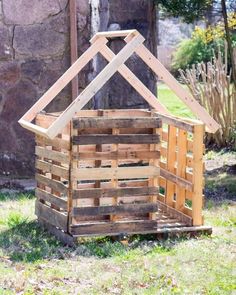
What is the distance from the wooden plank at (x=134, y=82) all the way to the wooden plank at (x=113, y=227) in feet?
3.87

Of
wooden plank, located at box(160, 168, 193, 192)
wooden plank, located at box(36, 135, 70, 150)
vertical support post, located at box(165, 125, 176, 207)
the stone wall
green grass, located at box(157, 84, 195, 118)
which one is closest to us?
wooden plank, located at box(36, 135, 70, 150)

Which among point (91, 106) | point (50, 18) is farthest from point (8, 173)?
point (50, 18)

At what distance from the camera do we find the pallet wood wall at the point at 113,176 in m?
5.65

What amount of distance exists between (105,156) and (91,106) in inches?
107

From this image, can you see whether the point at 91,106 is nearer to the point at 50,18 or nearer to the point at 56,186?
the point at 50,18

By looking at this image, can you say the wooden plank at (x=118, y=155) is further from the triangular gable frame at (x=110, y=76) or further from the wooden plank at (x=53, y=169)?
the triangular gable frame at (x=110, y=76)

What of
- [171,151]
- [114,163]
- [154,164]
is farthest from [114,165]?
[171,151]

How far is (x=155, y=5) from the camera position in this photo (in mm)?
10383

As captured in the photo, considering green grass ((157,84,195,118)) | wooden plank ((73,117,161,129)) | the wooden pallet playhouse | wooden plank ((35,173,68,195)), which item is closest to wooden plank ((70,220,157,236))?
the wooden pallet playhouse

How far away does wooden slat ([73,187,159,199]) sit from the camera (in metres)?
5.64

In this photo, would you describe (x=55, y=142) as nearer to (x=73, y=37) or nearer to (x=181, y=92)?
(x=181, y=92)

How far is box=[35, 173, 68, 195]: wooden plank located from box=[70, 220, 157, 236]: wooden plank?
0.99 ft

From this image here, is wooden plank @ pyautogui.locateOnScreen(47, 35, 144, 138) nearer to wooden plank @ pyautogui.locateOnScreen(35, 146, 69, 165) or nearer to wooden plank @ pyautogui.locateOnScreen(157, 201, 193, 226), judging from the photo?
wooden plank @ pyautogui.locateOnScreen(35, 146, 69, 165)

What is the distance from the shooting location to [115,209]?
574cm
